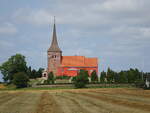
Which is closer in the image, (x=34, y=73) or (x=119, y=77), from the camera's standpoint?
(x=119, y=77)

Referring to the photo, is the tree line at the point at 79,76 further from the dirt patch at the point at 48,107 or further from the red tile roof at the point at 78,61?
the dirt patch at the point at 48,107

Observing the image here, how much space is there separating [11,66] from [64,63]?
26.0 meters

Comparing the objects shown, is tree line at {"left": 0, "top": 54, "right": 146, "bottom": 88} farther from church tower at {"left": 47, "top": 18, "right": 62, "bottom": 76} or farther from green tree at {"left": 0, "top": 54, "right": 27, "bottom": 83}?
church tower at {"left": 47, "top": 18, "right": 62, "bottom": 76}

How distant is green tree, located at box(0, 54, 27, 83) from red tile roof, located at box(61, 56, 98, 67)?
20.2m

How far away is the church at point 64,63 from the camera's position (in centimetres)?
11931

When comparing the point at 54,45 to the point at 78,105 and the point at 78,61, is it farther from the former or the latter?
the point at 78,105

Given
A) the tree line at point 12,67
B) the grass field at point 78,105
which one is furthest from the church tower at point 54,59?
the grass field at point 78,105

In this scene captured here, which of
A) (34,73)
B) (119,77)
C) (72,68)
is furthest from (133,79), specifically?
(34,73)

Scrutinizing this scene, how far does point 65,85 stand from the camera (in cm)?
8750

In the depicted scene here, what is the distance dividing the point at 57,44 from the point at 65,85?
38.8 m

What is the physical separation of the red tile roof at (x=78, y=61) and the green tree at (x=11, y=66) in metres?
20.2

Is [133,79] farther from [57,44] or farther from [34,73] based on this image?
[34,73]

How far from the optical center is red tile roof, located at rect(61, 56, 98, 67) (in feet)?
404

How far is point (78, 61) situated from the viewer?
412ft
